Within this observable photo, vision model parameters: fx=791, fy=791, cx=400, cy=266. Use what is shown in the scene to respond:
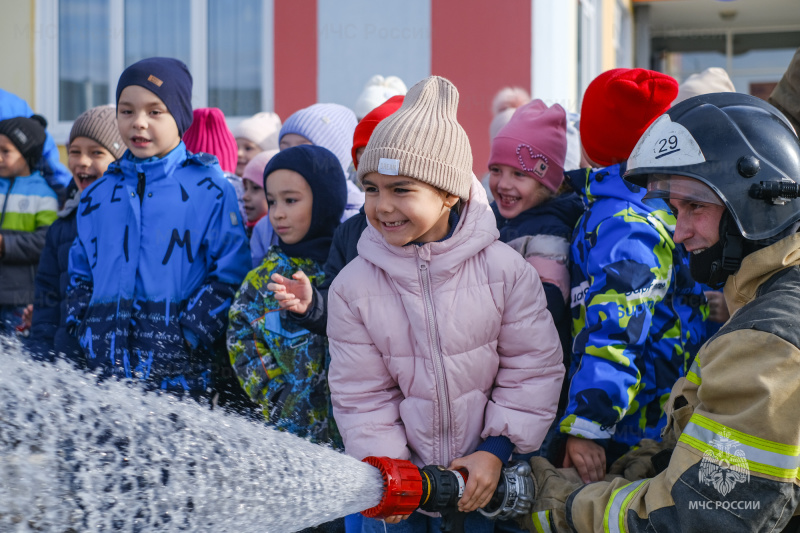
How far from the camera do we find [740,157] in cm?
220

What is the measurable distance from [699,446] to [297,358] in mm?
1850

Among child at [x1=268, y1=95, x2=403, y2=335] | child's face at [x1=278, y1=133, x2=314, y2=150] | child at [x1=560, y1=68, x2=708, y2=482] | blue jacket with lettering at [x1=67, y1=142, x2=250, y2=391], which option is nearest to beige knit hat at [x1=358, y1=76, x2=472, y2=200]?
child at [x1=268, y1=95, x2=403, y2=335]

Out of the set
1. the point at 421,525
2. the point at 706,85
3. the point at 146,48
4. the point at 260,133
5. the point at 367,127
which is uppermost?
the point at 146,48

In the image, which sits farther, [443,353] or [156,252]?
Result: [156,252]

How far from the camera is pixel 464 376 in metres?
2.78

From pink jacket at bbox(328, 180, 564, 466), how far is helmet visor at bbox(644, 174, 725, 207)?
0.61 metres

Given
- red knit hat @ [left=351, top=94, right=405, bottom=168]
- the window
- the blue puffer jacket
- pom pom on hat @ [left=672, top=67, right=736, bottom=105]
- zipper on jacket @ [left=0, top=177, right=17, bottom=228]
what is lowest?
the blue puffer jacket

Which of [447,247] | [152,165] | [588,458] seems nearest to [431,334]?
[447,247]

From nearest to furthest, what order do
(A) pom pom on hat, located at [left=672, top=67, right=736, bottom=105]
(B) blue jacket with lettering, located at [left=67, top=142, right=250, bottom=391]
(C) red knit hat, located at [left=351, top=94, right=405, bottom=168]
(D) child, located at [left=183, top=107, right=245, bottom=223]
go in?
(B) blue jacket with lettering, located at [left=67, top=142, right=250, bottom=391]
(C) red knit hat, located at [left=351, top=94, right=405, bottom=168]
(A) pom pom on hat, located at [left=672, top=67, right=736, bottom=105]
(D) child, located at [left=183, top=107, right=245, bottom=223]

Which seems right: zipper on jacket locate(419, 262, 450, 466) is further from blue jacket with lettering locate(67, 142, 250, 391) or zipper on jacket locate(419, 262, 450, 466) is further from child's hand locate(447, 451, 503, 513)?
blue jacket with lettering locate(67, 142, 250, 391)

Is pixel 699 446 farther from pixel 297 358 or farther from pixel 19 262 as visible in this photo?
pixel 19 262

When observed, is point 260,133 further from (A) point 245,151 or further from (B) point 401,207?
(B) point 401,207

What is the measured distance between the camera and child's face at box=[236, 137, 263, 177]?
6727 millimetres

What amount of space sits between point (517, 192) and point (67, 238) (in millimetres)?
2520
